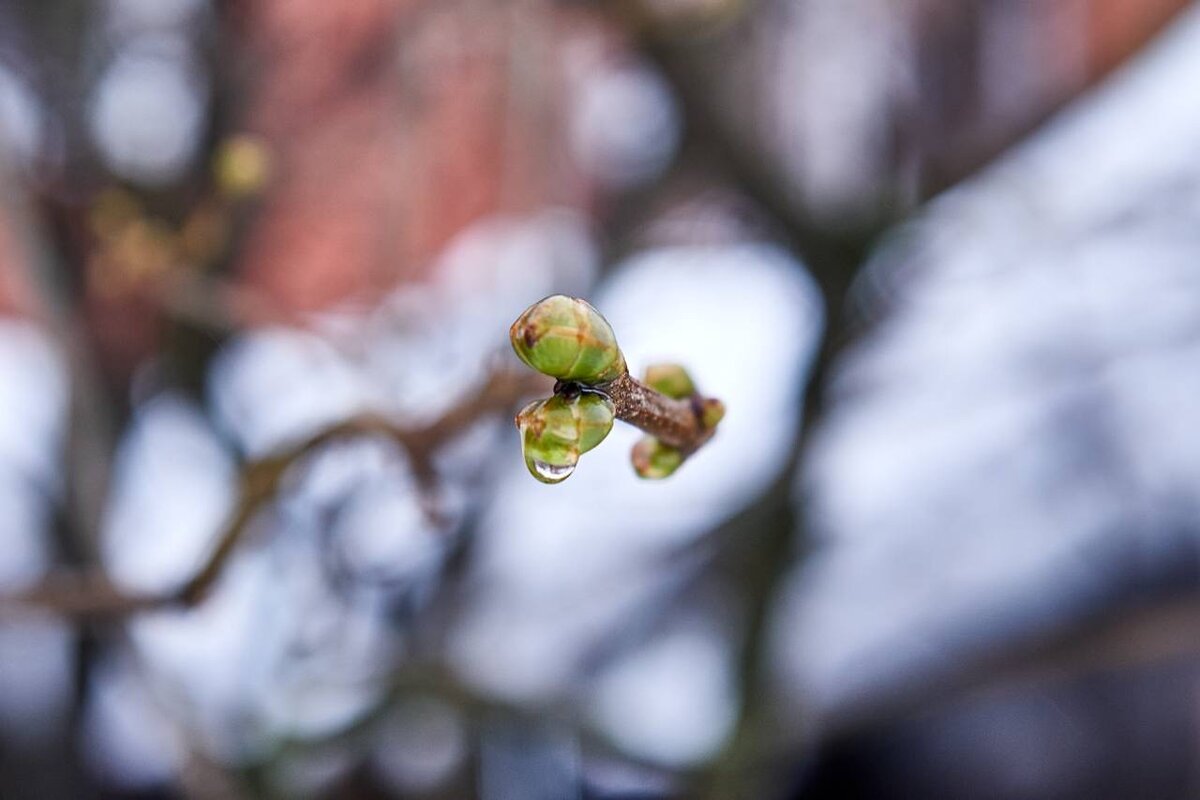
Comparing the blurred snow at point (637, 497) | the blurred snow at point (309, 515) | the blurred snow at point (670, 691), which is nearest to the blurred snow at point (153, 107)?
the blurred snow at point (309, 515)

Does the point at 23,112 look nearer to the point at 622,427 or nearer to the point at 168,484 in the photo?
the point at 168,484

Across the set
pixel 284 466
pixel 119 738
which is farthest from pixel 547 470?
pixel 119 738

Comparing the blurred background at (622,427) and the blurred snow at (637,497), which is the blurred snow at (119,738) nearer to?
the blurred background at (622,427)

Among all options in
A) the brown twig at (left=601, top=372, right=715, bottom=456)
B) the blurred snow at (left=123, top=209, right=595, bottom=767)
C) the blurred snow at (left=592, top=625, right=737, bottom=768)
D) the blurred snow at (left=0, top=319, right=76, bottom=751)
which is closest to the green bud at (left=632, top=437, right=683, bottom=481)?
the brown twig at (left=601, top=372, right=715, bottom=456)

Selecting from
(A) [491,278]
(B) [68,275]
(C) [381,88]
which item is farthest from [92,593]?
(C) [381,88]

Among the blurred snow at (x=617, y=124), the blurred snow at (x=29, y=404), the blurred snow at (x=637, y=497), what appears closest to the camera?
the blurred snow at (x=637, y=497)

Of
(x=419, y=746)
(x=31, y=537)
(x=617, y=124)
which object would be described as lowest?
(x=419, y=746)
